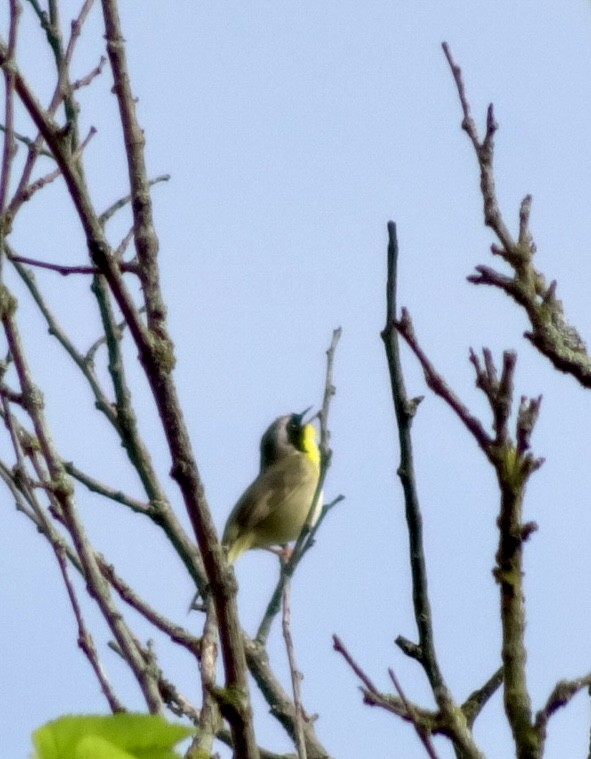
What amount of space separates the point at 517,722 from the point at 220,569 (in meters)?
0.46

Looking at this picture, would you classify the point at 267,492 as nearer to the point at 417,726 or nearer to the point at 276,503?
the point at 276,503

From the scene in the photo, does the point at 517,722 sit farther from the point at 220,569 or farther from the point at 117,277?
the point at 117,277

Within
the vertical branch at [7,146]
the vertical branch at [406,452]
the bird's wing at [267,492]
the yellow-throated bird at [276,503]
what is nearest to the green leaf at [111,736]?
the vertical branch at [406,452]

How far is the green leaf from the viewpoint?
1207 mm

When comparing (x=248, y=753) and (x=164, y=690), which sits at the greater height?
(x=164, y=690)

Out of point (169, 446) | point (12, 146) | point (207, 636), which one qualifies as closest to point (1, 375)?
point (12, 146)

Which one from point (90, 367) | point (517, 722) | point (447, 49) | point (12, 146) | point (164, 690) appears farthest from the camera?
point (90, 367)

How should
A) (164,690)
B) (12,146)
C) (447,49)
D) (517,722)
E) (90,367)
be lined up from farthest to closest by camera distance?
(90,367) → (164,690) → (12,146) → (447,49) → (517,722)

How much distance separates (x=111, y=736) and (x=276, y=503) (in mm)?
8088

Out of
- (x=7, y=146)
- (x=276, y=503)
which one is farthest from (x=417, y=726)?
(x=276, y=503)

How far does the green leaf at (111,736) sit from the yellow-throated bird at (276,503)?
23.7 ft

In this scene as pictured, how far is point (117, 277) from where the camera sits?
1.87 metres

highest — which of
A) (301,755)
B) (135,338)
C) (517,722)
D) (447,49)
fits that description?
(447,49)

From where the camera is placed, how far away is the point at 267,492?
943cm
